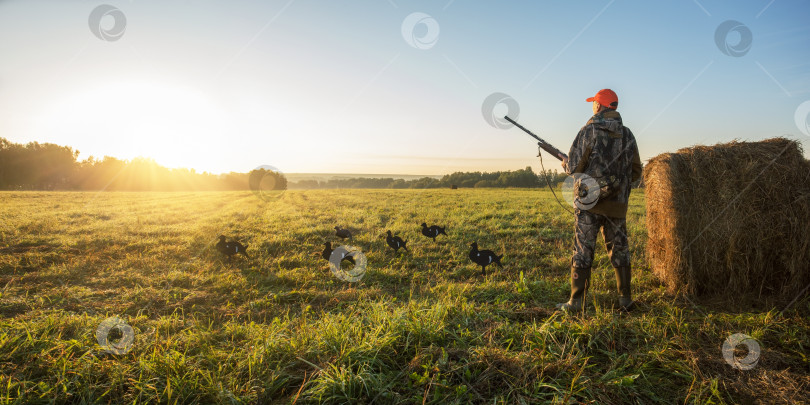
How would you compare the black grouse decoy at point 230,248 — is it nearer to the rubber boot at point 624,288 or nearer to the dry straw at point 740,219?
the rubber boot at point 624,288

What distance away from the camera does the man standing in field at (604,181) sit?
4480 millimetres

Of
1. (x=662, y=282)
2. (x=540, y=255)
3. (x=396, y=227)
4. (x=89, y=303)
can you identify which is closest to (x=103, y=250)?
(x=89, y=303)

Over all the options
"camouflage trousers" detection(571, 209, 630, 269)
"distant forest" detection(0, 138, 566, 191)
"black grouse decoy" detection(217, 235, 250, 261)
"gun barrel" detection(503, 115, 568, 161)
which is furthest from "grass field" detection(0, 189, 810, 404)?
"distant forest" detection(0, 138, 566, 191)

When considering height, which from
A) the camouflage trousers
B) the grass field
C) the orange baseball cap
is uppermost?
the orange baseball cap

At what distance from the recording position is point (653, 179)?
571 centimetres

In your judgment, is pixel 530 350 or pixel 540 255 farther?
pixel 540 255

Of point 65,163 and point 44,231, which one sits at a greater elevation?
point 65,163

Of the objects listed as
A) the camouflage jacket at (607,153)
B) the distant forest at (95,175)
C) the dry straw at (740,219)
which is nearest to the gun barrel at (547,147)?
the camouflage jacket at (607,153)

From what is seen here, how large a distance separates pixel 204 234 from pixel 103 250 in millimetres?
2542

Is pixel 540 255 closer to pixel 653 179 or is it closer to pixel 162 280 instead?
pixel 653 179

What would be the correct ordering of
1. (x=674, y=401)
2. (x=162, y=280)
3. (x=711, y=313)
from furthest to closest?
(x=162, y=280) → (x=711, y=313) → (x=674, y=401)

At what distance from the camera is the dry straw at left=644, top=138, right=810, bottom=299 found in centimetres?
470

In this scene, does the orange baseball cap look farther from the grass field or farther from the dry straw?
the grass field

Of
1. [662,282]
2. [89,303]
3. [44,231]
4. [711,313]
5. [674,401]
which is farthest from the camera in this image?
[44,231]
